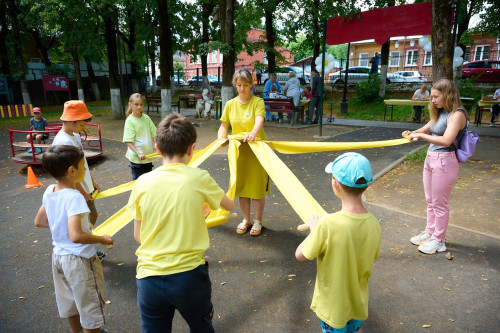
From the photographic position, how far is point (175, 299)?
1663 mm

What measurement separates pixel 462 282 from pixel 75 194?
11.3 ft

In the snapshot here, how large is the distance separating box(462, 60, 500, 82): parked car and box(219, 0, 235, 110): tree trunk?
13.4 meters

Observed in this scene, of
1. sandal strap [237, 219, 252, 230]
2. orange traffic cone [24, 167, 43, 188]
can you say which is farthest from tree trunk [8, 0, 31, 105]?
sandal strap [237, 219, 252, 230]

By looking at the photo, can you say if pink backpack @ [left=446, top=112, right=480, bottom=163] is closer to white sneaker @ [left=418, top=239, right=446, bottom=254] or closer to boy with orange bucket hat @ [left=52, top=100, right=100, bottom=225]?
white sneaker @ [left=418, top=239, right=446, bottom=254]

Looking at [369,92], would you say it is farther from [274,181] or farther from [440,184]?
[274,181]

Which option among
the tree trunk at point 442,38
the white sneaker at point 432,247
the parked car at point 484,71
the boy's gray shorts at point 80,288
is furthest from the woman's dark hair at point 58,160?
the parked car at point 484,71

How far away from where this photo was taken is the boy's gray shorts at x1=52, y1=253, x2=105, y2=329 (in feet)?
6.93

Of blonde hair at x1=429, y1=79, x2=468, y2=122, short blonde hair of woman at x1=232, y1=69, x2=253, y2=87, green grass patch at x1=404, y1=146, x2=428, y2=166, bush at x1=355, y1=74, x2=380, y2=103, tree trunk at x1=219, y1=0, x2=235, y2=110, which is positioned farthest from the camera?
bush at x1=355, y1=74, x2=380, y2=103

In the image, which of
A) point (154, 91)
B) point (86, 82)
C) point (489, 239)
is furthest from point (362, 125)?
point (86, 82)

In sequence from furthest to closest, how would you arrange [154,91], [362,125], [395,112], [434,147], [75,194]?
[154,91] → [395,112] → [362,125] → [434,147] → [75,194]

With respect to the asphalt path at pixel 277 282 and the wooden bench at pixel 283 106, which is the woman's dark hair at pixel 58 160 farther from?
the wooden bench at pixel 283 106

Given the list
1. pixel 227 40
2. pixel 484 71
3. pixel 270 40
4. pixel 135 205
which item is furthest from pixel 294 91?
pixel 484 71

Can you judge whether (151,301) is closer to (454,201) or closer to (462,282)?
(462,282)

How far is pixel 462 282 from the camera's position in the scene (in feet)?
10.2
